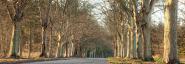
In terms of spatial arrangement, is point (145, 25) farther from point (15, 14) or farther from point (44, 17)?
point (44, 17)

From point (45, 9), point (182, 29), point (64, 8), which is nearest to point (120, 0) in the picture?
point (45, 9)

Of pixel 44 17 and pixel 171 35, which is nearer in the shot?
pixel 171 35

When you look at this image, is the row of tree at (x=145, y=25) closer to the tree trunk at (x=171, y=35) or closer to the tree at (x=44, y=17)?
the tree trunk at (x=171, y=35)

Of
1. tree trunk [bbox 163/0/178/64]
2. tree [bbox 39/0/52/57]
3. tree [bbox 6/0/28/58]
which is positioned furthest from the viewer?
tree [bbox 39/0/52/57]

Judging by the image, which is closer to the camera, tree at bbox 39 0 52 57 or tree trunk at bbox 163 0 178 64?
tree trunk at bbox 163 0 178 64

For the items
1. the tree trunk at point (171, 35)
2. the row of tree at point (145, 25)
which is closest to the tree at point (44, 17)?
the row of tree at point (145, 25)

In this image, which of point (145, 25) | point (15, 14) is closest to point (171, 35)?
point (145, 25)

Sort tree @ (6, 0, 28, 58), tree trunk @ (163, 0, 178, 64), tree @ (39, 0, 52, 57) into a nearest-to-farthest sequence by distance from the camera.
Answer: tree trunk @ (163, 0, 178, 64) < tree @ (6, 0, 28, 58) < tree @ (39, 0, 52, 57)

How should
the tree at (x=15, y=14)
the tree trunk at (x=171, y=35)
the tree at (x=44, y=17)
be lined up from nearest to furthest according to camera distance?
the tree trunk at (x=171, y=35) < the tree at (x=15, y=14) < the tree at (x=44, y=17)

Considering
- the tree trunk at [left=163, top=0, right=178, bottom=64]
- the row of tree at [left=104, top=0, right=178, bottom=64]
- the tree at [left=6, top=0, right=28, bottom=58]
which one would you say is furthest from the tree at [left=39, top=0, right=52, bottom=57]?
the tree trunk at [left=163, top=0, right=178, bottom=64]

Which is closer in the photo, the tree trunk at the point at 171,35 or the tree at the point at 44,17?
the tree trunk at the point at 171,35

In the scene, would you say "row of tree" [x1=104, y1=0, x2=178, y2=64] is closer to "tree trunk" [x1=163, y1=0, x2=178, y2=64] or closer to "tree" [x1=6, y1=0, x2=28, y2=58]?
"tree trunk" [x1=163, y1=0, x2=178, y2=64]

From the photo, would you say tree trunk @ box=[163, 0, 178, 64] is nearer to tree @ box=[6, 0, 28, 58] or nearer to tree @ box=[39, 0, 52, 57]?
tree @ box=[6, 0, 28, 58]

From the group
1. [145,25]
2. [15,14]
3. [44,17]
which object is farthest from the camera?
[44,17]
